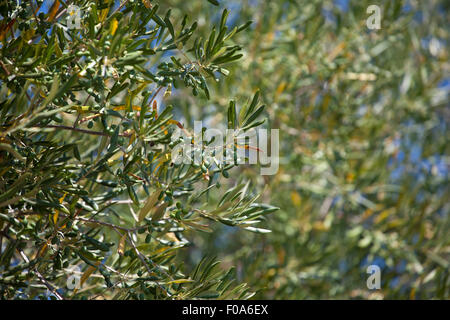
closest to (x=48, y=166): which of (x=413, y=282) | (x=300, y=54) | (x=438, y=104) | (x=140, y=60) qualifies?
(x=140, y=60)

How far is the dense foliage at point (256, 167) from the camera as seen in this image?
71 cm

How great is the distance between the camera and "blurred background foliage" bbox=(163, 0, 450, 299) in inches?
55.9

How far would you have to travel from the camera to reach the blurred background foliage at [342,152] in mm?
1419

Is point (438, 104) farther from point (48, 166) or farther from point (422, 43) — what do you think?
point (48, 166)

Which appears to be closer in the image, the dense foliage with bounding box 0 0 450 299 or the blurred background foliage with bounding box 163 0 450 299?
the dense foliage with bounding box 0 0 450 299

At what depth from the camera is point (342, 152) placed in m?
1.49

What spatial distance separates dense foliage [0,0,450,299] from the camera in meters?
0.71

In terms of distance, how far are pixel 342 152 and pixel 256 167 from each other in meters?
0.26

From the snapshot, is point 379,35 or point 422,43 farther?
point 422,43

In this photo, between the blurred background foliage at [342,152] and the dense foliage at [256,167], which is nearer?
the dense foliage at [256,167]

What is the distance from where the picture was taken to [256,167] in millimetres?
1484

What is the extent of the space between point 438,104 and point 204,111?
2.76ft

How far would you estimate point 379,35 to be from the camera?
1495 millimetres

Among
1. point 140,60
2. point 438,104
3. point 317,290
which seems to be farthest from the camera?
point 438,104
